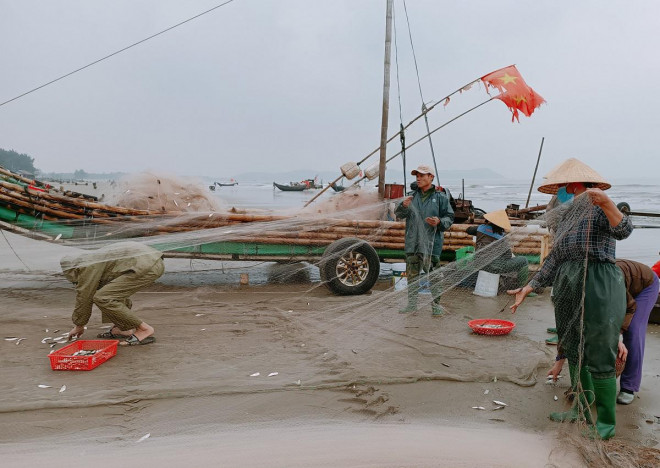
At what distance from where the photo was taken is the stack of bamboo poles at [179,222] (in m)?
6.76

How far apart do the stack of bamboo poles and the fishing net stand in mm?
22

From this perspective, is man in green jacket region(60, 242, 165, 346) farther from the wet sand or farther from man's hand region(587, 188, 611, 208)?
man's hand region(587, 188, 611, 208)

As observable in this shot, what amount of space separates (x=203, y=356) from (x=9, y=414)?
150 cm

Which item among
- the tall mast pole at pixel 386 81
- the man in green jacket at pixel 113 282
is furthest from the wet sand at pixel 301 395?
the tall mast pole at pixel 386 81

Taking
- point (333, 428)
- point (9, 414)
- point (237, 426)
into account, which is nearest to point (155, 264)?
point (9, 414)

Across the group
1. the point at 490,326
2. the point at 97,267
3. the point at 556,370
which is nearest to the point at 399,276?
the point at 490,326

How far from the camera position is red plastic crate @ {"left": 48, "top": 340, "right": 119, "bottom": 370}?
4.13m

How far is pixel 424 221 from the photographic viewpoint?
20.1 ft

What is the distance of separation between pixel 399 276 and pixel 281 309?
224cm

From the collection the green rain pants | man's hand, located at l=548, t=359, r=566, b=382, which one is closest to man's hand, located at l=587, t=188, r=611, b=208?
the green rain pants

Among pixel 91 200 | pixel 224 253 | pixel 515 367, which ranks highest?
pixel 91 200

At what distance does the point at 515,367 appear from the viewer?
14.5 feet

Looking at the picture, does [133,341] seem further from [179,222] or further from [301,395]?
[179,222]

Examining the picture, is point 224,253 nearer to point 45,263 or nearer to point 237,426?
point 45,263
